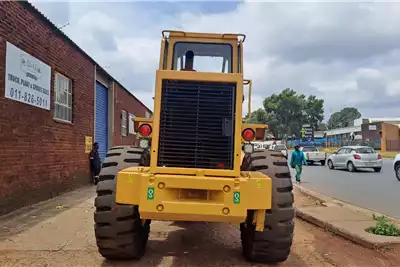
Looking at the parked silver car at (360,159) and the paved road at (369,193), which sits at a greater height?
the parked silver car at (360,159)

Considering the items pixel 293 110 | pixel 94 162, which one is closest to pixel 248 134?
pixel 94 162

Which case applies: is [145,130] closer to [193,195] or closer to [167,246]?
[193,195]

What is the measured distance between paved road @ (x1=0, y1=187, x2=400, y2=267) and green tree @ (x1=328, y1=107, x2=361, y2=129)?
12271 centimetres

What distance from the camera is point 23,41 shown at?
29.8ft

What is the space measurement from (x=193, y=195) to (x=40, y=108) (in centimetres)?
658

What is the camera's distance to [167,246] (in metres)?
6.22

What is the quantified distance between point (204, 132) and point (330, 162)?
23442 millimetres

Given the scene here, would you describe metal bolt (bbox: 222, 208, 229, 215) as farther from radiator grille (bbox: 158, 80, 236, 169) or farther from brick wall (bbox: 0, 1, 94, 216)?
brick wall (bbox: 0, 1, 94, 216)

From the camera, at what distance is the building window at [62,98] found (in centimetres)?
1145

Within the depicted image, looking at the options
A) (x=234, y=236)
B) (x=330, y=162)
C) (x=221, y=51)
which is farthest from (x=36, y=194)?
(x=330, y=162)

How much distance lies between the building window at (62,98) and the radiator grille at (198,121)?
7.17m

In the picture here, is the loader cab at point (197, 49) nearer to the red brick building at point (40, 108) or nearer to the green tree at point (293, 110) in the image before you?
the red brick building at point (40, 108)

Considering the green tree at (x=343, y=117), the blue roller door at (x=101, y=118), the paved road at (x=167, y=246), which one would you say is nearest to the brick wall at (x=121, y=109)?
the blue roller door at (x=101, y=118)

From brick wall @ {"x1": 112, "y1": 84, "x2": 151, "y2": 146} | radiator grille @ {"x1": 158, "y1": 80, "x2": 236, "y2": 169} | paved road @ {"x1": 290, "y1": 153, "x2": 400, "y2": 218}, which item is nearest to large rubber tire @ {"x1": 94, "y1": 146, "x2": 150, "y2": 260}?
radiator grille @ {"x1": 158, "y1": 80, "x2": 236, "y2": 169}
